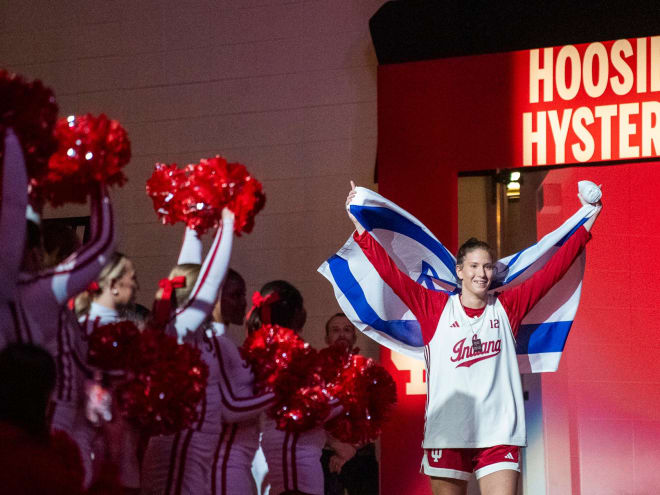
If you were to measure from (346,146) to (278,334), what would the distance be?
3780 millimetres

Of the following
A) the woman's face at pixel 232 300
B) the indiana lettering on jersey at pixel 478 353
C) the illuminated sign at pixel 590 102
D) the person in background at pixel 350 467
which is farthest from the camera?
the illuminated sign at pixel 590 102

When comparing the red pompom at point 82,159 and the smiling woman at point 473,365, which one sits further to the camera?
the smiling woman at point 473,365

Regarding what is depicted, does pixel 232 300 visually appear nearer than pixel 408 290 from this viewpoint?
Yes

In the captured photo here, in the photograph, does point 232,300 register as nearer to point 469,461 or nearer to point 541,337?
point 469,461

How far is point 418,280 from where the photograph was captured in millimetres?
5602

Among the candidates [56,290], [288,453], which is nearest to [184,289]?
[56,290]

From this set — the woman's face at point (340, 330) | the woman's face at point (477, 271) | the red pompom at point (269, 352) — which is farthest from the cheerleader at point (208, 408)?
the woman's face at point (340, 330)

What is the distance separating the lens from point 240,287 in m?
4.40

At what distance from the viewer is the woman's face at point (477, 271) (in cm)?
479

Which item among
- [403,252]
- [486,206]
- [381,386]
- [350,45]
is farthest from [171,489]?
[350,45]

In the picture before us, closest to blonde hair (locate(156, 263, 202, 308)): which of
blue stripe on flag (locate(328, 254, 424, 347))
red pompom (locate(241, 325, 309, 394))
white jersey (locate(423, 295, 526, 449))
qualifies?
red pompom (locate(241, 325, 309, 394))

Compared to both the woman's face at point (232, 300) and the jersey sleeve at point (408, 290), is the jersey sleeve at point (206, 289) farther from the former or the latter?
the jersey sleeve at point (408, 290)

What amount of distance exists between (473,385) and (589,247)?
2785 mm

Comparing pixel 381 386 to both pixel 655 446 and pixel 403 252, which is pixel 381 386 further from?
pixel 655 446
